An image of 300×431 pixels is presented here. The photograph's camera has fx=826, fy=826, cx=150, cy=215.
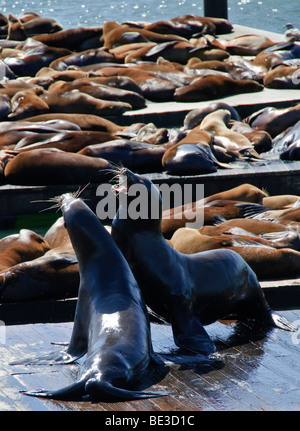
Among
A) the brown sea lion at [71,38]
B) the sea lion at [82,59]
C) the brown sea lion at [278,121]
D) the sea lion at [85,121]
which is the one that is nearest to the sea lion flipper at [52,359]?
the sea lion at [85,121]

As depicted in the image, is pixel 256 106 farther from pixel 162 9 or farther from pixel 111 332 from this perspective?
pixel 162 9

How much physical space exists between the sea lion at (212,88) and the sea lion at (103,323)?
8118 mm

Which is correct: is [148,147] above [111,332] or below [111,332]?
below

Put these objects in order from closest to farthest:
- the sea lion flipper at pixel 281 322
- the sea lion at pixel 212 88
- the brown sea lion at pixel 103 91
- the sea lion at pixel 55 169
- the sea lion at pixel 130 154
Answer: the sea lion flipper at pixel 281 322 → the sea lion at pixel 55 169 → the sea lion at pixel 130 154 → the brown sea lion at pixel 103 91 → the sea lion at pixel 212 88

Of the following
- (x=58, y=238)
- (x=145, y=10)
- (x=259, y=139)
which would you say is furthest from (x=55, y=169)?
(x=145, y=10)

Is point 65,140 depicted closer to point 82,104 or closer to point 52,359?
point 82,104

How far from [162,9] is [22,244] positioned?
36.5 metres

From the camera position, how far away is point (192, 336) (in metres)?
4.41

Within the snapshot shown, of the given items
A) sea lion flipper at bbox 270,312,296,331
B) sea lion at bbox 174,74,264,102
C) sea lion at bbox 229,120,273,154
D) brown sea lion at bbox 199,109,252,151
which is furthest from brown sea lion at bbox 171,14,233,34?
sea lion flipper at bbox 270,312,296,331

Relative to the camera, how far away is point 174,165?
8992 mm

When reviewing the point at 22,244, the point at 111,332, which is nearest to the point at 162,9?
the point at 22,244

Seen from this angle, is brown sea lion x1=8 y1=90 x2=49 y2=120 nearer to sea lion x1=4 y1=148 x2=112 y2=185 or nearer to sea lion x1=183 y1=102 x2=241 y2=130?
sea lion x1=183 y1=102 x2=241 y2=130

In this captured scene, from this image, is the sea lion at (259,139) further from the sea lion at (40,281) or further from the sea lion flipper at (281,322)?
the sea lion flipper at (281,322)

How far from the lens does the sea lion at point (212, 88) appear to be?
487 inches
